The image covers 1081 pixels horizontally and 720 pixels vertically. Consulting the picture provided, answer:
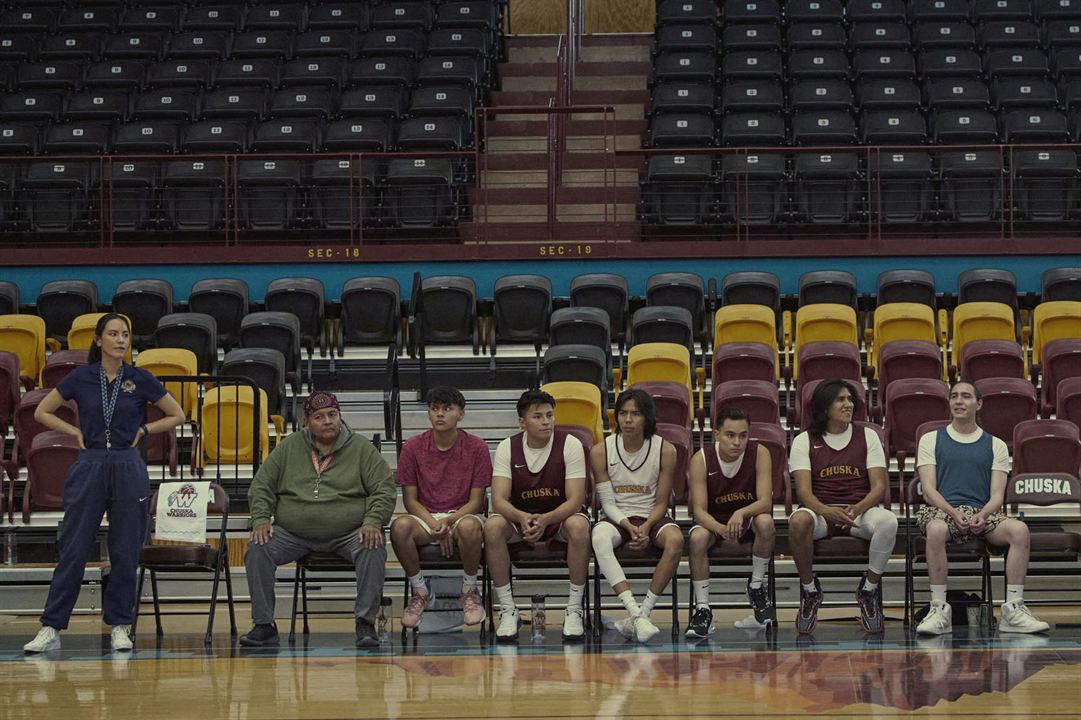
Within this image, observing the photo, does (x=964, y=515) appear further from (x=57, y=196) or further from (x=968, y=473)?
(x=57, y=196)

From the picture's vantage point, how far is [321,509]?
296 inches

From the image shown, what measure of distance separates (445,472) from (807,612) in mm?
1942

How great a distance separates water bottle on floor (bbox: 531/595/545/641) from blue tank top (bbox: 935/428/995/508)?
6.93 ft

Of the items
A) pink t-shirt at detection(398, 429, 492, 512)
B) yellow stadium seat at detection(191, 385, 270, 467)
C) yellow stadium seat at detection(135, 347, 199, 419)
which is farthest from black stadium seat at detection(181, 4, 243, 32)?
pink t-shirt at detection(398, 429, 492, 512)

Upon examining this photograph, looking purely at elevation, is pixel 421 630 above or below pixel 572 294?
below

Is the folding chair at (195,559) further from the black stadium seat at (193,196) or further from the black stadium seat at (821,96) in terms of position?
the black stadium seat at (821,96)

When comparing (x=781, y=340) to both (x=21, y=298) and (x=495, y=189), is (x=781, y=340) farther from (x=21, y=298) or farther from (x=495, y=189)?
(x=21, y=298)

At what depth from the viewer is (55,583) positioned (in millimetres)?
7297

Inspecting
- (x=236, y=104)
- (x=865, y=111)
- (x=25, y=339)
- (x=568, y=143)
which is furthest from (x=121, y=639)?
(x=865, y=111)

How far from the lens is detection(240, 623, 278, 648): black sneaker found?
7.28 metres

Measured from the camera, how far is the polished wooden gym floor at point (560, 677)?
19.6ft

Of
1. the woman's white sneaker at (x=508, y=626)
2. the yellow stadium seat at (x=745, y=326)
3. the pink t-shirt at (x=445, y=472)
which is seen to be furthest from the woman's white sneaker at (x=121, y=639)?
the yellow stadium seat at (x=745, y=326)

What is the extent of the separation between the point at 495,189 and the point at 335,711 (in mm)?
9111

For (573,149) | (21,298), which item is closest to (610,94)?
(573,149)
